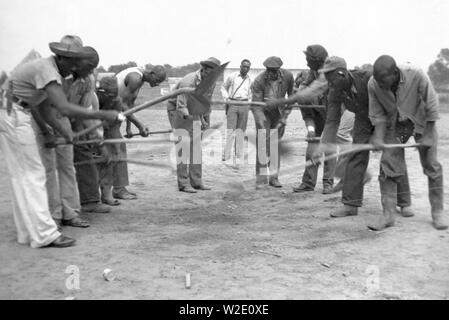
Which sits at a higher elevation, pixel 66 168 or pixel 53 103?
pixel 53 103

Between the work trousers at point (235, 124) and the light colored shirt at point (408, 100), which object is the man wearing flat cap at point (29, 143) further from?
the work trousers at point (235, 124)

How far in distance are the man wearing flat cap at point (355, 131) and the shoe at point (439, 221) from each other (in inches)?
17.9

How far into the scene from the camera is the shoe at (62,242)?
16.5ft

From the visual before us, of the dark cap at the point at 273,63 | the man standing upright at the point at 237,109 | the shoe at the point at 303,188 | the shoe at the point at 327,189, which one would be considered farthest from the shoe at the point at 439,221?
the man standing upright at the point at 237,109

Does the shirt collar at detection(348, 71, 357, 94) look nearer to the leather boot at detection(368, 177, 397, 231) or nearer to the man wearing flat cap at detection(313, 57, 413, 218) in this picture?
the man wearing flat cap at detection(313, 57, 413, 218)

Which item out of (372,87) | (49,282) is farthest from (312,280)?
(372,87)

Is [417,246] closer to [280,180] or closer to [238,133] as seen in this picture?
[280,180]

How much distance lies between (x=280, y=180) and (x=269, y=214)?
2.25m

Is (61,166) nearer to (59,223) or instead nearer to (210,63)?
(59,223)

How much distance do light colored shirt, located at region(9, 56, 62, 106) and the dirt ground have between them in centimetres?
132

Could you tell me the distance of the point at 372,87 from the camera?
18.7ft

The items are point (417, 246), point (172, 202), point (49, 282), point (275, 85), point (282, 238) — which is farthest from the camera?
point (275, 85)

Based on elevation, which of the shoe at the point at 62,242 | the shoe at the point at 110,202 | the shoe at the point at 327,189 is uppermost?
the shoe at the point at 62,242

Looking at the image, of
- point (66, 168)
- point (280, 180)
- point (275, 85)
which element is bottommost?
point (280, 180)
